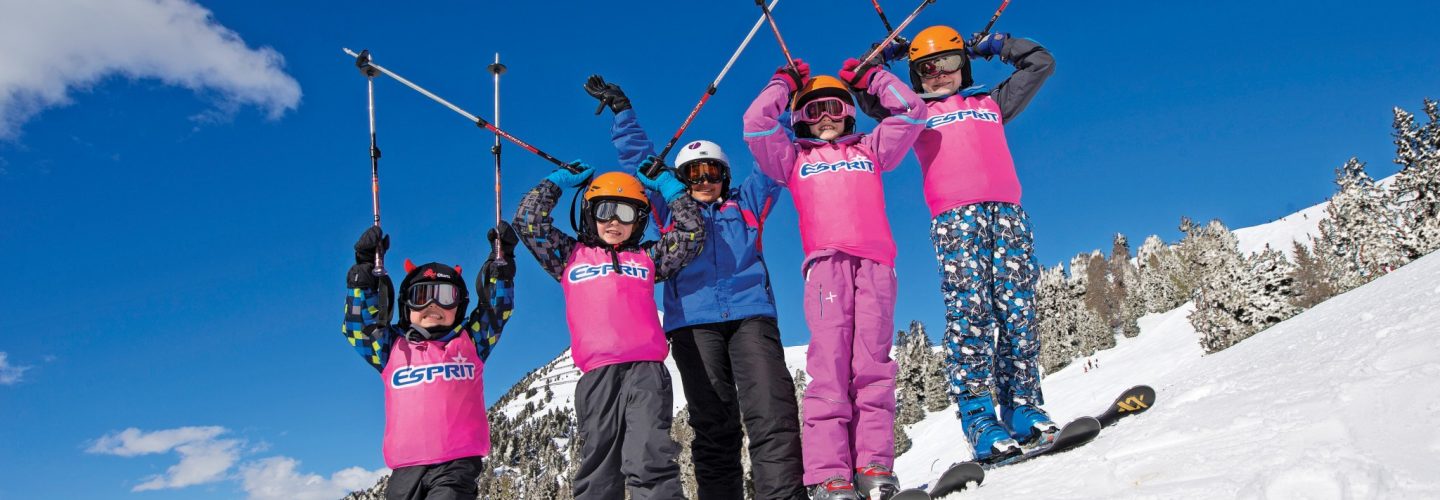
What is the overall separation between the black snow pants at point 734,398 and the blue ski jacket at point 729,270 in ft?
0.38

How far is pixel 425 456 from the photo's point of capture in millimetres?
5945

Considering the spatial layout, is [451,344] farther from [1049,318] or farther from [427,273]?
[1049,318]

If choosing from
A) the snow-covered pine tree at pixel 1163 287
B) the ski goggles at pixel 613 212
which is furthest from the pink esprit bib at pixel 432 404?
the snow-covered pine tree at pixel 1163 287

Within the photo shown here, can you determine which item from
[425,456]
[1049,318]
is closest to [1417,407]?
[425,456]

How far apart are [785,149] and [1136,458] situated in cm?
334

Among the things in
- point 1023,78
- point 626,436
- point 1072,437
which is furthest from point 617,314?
point 1023,78

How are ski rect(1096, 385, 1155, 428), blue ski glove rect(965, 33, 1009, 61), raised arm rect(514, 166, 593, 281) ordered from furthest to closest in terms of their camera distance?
blue ski glove rect(965, 33, 1009, 61), raised arm rect(514, 166, 593, 281), ski rect(1096, 385, 1155, 428)

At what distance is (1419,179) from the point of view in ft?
139

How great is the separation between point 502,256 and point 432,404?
1464 mm

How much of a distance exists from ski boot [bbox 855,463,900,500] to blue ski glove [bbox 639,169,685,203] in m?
2.71

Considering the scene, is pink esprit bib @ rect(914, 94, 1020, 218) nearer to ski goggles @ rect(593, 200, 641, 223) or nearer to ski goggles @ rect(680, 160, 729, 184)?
ski goggles @ rect(680, 160, 729, 184)

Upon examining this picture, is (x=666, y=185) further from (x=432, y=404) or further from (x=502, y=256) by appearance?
(x=432, y=404)

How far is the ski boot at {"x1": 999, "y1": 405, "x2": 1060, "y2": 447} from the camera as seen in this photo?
541cm

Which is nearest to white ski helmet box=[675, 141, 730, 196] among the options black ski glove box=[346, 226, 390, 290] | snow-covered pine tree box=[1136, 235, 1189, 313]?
black ski glove box=[346, 226, 390, 290]
